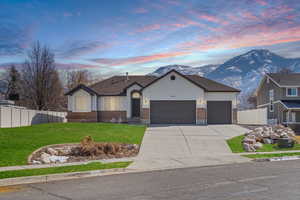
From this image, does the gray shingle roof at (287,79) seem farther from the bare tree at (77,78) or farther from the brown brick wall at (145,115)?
the bare tree at (77,78)

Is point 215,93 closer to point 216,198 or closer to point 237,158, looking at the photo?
point 237,158

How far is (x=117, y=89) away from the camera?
40.9m

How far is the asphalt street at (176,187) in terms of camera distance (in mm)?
9000

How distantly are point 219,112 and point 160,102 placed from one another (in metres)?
6.86

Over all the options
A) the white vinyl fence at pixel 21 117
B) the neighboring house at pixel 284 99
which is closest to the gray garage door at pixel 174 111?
the white vinyl fence at pixel 21 117

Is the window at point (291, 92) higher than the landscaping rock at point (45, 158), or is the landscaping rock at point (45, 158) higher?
the window at point (291, 92)

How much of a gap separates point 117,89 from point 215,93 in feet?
37.3

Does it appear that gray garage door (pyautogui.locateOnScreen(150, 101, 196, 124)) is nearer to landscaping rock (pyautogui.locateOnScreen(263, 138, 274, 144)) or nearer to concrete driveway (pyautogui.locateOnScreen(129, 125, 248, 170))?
concrete driveway (pyautogui.locateOnScreen(129, 125, 248, 170))

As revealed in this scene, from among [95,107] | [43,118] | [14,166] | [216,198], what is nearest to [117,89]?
[95,107]

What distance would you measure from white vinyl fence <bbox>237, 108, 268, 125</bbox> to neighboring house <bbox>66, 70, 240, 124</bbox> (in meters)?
7.40

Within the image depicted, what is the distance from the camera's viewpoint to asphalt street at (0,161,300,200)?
29.5 feet

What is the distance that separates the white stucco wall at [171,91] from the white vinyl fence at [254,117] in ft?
36.7

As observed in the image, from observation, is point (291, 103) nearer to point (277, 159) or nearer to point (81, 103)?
point (81, 103)

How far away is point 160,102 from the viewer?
125 feet
